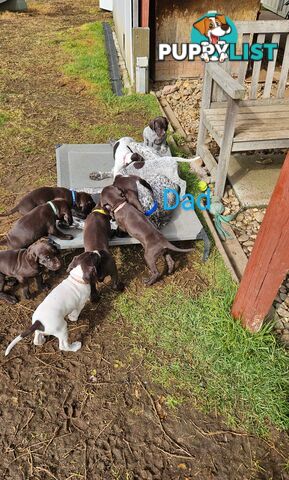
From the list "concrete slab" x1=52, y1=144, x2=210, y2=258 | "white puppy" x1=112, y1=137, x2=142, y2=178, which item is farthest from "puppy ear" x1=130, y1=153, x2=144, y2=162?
"concrete slab" x1=52, y1=144, x2=210, y2=258

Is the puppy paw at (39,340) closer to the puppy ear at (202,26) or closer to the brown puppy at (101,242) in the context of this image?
the brown puppy at (101,242)

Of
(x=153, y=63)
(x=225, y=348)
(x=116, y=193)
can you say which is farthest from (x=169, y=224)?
(x=153, y=63)

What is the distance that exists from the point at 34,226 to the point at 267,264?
2453 millimetres

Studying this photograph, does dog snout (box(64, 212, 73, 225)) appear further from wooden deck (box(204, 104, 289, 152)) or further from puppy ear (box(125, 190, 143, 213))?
wooden deck (box(204, 104, 289, 152))

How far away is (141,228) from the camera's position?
13.1 ft

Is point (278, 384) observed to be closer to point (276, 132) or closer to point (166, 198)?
point (166, 198)

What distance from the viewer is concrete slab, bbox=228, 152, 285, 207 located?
211 inches

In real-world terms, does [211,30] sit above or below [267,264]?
above

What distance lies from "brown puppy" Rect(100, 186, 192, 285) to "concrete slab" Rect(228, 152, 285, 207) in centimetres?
182

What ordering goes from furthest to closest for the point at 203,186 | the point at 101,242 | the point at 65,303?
the point at 203,186
the point at 101,242
the point at 65,303

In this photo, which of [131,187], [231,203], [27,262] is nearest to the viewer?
[27,262]

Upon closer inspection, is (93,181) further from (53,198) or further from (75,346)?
(75,346)

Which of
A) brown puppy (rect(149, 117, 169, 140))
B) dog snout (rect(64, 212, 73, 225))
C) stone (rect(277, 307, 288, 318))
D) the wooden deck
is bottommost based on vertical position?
stone (rect(277, 307, 288, 318))

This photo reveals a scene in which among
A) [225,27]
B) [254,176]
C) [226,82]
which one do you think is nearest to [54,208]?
[226,82]
